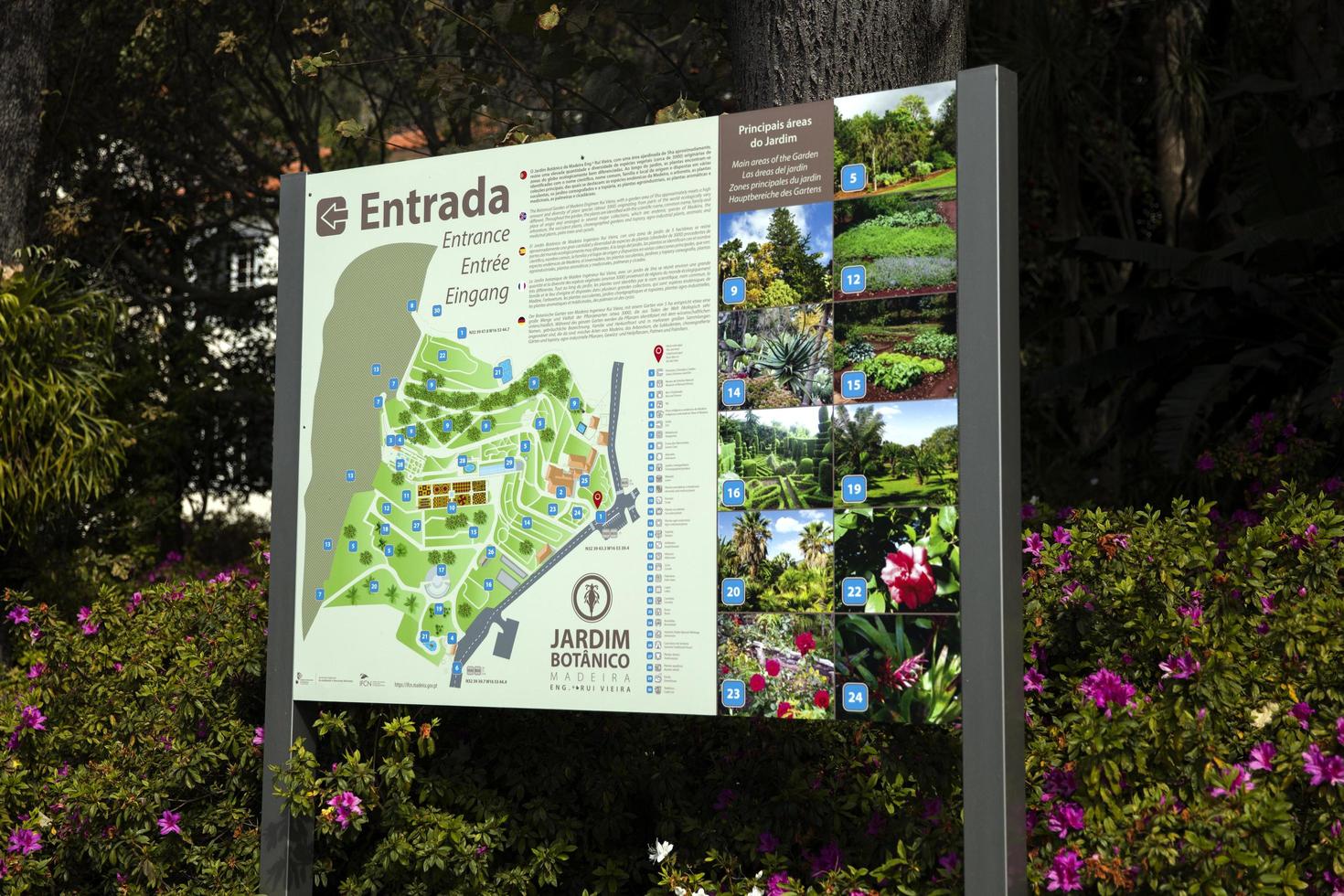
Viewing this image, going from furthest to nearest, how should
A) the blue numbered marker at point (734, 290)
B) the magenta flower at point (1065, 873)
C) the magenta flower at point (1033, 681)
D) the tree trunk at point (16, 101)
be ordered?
the tree trunk at point (16, 101) < the magenta flower at point (1033, 681) < the blue numbered marker at point (734, 290) < the magenta flower at point (1065, 873)

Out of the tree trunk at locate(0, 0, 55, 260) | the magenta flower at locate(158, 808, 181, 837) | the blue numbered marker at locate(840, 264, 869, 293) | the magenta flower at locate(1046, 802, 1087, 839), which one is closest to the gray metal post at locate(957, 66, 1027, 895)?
the magenta flower at locate(1046, 802, 1087, 839)

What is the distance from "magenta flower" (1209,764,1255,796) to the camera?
329cm

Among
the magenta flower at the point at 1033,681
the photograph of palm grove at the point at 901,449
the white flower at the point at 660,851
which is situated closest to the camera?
the photograph of palm grove at the point at 901,449

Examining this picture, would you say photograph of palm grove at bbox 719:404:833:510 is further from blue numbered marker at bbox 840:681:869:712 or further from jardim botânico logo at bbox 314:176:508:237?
jardim botânico logo at bbox 314:176:508:237

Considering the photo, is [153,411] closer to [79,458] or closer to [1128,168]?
[79,458]

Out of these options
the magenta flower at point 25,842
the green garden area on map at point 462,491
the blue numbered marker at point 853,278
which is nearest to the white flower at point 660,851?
the green garden area on map at point 462,491

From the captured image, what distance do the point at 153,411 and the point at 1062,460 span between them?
759 centimetres

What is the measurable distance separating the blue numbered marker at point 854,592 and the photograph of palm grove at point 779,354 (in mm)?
489

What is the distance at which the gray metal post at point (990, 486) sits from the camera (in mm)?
3373

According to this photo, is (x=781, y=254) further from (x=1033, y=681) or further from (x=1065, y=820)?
(x=1065, y=820)

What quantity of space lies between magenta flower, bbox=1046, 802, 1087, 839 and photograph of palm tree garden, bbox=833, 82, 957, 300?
1.41 metres

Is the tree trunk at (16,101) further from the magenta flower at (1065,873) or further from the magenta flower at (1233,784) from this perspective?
the magenta flower at (1233,784)

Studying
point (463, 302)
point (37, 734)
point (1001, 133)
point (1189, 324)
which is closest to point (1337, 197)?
point (1189, 324)

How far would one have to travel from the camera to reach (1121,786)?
11.8 feet
